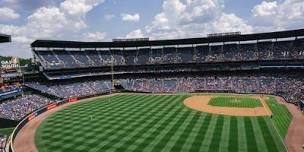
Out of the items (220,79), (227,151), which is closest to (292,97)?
(220,79)

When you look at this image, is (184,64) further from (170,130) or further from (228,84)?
(170,130)

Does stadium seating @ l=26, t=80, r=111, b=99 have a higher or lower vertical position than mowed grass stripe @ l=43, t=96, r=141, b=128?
higher

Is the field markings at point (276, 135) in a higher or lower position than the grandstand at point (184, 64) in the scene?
lower

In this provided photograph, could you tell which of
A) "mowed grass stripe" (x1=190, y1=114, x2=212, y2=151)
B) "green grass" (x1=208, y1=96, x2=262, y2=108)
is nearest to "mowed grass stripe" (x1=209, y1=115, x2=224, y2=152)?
"mowed grass stripe" (x1=190, y1=114, x2=212, y2=151)

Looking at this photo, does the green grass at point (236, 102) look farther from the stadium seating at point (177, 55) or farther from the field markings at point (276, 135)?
the stadium seating at point (177, 55)

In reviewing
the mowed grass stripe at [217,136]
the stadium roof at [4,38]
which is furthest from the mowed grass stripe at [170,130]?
the stadium roof at [4,38]

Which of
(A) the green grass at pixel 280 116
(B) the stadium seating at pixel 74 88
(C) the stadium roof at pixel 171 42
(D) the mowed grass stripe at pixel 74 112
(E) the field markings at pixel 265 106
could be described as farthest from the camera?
(C) the stadium roof at pixel 171 42

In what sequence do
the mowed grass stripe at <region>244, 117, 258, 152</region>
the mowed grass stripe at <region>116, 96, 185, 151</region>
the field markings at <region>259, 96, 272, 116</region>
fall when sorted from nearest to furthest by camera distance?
the mowed grass stripe at <region>244, 117, 258, 152</region> → the mowed grass stripe at <region>116, 96, 185, 151</region> → the field markings at <region>259, 96, 272, 116</region>

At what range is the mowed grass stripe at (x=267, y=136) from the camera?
33.8m

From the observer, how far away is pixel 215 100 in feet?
216

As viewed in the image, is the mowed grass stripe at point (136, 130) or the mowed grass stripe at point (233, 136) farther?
the mowed grass stripe at point (136, 130)

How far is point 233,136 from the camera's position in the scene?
38.1m

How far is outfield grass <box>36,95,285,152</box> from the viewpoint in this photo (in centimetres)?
A: 3506

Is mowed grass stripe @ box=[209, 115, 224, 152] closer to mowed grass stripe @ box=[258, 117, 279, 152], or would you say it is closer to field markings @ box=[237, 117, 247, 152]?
field markings @ box=[237, 117, 247, 152]
